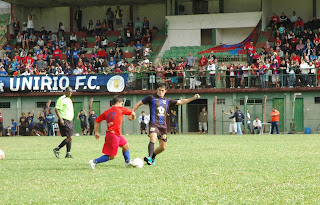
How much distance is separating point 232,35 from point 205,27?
216cm

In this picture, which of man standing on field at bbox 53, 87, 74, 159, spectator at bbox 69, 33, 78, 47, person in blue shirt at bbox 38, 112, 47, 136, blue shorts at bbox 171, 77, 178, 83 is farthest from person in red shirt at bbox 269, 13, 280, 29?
man standing on field at bbox 53, 87, 74, 159

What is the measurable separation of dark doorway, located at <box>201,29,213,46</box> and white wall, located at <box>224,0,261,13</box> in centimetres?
214

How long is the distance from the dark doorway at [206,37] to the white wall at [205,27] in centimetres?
65

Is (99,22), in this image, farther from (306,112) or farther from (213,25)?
(306,112)

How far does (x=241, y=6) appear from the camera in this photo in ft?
154

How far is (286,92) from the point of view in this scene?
37.6 meters

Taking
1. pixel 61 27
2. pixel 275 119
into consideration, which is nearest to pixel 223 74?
pixel 275 119

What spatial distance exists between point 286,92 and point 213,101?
15.1 ft

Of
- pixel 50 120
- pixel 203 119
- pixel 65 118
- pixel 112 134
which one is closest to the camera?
pixel 112 134

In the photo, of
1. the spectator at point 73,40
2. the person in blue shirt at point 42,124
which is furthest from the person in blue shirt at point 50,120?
the spectator at point 73,40

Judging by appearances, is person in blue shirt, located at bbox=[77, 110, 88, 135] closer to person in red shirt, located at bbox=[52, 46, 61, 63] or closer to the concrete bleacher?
the concrete bleacher

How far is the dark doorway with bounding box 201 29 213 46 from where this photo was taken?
4681 centimetres

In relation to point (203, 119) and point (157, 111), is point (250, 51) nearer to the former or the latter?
point (203, 119)

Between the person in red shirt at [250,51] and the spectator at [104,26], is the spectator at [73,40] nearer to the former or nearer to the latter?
the spectator at [104,26]
